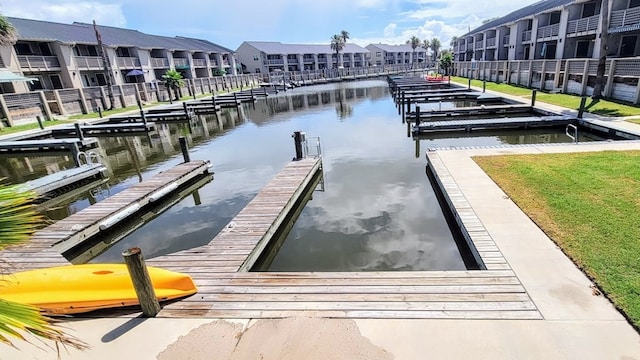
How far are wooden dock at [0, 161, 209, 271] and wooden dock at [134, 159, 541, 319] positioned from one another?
10.0ft

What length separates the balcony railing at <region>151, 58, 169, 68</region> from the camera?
46.9m

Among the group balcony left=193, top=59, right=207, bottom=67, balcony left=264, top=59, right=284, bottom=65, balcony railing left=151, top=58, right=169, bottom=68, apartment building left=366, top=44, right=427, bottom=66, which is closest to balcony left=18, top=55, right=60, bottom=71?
balcony railing left=151, top=58, right=169, bottom=68

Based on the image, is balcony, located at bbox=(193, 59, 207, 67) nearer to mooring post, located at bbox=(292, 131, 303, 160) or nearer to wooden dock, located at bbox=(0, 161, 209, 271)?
wooden dock, located at bbox=(0, 161, 209, 271)

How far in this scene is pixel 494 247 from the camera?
6066 millimetres

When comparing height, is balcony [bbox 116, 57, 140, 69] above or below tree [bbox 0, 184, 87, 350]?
above

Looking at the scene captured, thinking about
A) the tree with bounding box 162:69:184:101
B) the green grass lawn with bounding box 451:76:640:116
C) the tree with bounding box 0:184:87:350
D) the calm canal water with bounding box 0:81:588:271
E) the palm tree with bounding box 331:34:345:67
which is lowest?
the calm canal water with bounding box 0:81:588:271

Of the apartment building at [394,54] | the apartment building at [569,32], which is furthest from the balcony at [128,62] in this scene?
the apartment building at [394,54]

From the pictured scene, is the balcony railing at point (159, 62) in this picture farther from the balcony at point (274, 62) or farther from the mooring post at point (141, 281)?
the mooring post at point (141, 281)

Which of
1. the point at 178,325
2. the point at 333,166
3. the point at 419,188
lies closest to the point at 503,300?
the point at 178,325

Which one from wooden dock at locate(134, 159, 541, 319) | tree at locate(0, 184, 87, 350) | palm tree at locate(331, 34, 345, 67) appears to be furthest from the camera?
palm tree at locate(331, 34, 345, 67)

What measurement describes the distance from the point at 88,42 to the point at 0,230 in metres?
44.2

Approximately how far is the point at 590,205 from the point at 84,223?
12462 mm

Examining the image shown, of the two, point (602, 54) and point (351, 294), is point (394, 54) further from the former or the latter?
point (351, 294)

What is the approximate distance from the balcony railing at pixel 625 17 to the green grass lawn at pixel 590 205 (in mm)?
18919
